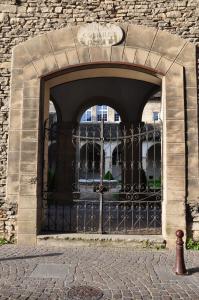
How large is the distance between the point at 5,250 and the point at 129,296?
3.02 meters

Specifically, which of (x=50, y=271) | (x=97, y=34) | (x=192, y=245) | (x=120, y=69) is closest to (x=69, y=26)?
(x=97, y=34)

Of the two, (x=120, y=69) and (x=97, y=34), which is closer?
(x=97, y=34)

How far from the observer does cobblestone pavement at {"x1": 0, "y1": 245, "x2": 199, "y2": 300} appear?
14.3 feet

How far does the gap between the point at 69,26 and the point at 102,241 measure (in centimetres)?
461

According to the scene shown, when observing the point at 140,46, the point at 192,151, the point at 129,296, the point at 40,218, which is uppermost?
the point at 140,46

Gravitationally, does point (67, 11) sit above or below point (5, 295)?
above

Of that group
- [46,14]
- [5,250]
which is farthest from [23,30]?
[5,250]

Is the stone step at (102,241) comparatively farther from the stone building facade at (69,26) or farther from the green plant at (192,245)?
the stone building facade at (69,26)

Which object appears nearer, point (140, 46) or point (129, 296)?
point (129, 296)

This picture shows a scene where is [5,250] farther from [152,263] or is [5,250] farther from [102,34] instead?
[102,34]

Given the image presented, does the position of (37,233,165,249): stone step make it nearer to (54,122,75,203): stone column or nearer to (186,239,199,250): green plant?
(186,239,199,250): green plant

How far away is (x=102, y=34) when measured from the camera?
742 cm

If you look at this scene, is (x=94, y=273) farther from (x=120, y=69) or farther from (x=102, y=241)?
(x=120, y=69)

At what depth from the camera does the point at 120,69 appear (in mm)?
7676
